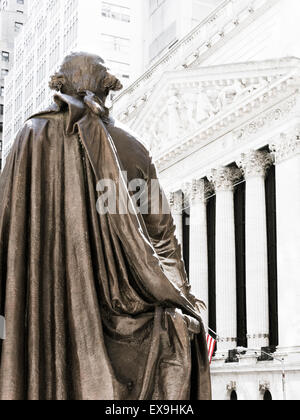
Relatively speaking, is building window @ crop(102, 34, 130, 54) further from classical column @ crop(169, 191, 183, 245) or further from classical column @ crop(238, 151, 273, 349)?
classical column @ crop(238, 151, 273, 349)

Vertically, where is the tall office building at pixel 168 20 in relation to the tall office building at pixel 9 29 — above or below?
below

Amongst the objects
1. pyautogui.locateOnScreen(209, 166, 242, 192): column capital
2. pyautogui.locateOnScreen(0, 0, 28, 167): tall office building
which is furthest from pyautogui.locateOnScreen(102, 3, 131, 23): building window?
pyautogui.locateOnScreen(209, 166, 242, 192): column capital

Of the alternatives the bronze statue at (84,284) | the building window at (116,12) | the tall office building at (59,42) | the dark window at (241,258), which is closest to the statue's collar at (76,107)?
the bronze statue at (84,284)

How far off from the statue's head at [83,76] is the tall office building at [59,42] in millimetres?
51749

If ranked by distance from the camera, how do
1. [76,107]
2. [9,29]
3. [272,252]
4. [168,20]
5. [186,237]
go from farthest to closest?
[9,29]
[168,20]
[186,237]
[272,252]
[76,107]

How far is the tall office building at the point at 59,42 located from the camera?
6406cm

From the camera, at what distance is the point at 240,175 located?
1459 inches

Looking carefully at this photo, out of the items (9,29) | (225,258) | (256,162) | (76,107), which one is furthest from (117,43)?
(76,107)

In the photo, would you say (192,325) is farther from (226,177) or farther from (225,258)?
(226,177)

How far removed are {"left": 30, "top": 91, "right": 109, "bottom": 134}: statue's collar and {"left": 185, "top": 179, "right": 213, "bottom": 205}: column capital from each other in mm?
34756

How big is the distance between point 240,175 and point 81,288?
1316 inches

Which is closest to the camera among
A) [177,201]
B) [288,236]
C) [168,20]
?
[288,236]

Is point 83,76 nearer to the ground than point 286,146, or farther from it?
nearer to the ground

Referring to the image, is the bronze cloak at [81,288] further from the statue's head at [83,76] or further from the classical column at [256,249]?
the classical column at [256,249]
